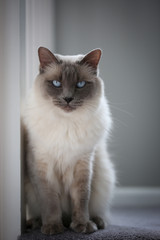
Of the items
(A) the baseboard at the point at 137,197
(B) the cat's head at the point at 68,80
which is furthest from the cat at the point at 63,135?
(A) the baseboard at the point at 137,197

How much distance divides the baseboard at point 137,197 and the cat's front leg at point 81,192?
0.90 meters

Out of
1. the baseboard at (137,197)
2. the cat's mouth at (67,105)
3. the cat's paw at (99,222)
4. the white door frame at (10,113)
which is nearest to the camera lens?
the white door frame at (10,113)

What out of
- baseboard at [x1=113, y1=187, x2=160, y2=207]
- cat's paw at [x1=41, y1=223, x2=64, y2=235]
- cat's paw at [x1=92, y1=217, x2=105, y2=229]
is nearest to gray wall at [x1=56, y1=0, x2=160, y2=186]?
baseboard at [x1=113, y1=187, x2=160, y2=207]

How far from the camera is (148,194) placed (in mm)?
2312

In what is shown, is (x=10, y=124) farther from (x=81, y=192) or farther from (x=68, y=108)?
(x=81, y=192)

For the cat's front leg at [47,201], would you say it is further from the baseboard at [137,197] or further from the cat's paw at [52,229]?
the baseboard at [137,197]

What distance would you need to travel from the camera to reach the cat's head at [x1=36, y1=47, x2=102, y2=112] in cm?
138

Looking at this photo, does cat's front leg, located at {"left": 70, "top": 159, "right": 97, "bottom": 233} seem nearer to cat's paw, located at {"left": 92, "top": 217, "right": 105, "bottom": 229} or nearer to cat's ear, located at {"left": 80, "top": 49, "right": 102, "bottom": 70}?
cat's paw, located at {"left": 92, "top": 217, "right": 105, "bottom": 229}

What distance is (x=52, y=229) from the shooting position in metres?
1.34

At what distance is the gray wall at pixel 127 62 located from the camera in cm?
238

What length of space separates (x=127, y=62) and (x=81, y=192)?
127 centimetres

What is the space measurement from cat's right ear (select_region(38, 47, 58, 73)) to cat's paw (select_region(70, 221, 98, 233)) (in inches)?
28.2

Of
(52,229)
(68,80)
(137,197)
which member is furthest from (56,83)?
(137,197)

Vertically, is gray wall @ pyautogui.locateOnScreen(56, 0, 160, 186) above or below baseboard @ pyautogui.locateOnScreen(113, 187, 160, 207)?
above
